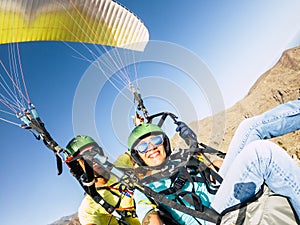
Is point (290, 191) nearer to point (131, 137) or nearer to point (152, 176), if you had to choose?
point (152, 176)

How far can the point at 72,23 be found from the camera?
32.8ft

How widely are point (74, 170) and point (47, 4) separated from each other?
264 inches

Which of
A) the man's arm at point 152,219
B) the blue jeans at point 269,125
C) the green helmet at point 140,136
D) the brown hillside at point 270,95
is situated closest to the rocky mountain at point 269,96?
the brown hillside at point 270,95

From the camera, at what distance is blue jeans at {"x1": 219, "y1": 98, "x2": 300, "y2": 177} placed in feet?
8.16

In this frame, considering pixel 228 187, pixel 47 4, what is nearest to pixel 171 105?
pixel 228 187

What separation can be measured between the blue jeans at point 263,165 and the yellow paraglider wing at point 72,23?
7.94 m

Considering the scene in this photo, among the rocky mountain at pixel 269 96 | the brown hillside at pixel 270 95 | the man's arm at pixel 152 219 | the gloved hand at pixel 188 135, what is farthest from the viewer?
the brown hillside at pixel 270 95

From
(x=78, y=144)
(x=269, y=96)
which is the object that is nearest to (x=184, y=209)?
(x=78, y=144)

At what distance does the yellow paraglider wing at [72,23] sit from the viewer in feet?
28.0

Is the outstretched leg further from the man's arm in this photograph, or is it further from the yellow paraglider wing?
the yellow paraglider wing

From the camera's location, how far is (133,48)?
36.6 ft

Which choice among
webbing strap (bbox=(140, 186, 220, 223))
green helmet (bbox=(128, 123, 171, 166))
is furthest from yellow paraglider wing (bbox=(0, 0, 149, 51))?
A: webbing strap (bbox=(140, 186, 220, 223))

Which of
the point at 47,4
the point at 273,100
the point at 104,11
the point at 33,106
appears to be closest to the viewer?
the point at 33,106

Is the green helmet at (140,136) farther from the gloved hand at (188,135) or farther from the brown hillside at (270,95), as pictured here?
the brown hillside at (270,95)
